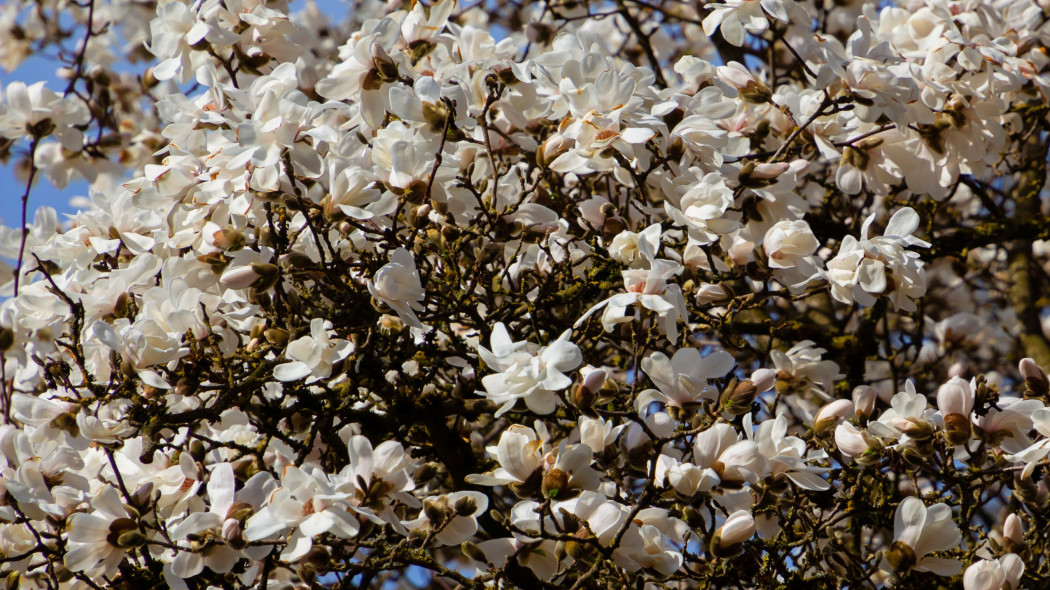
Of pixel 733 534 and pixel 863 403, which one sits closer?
pixel 733 534

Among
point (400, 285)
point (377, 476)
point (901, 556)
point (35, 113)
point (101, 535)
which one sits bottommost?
point (901, 556)

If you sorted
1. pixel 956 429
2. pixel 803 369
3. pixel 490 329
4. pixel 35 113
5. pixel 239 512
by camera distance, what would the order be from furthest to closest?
1. pixel 35 113
2. pixel 803 369
3. pixel 490 329
4. pixel 956 429
5. pixel 239 512

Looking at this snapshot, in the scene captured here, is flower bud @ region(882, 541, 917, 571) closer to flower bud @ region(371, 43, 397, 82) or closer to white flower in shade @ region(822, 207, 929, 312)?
white flower in shade @ region(822, 207, 929, 312)

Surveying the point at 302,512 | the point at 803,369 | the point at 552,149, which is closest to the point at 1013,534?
the point at 803,369

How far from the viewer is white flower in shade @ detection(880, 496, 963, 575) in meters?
1.34

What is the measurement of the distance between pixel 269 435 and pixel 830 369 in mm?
1140

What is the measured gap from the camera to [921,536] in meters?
1.35

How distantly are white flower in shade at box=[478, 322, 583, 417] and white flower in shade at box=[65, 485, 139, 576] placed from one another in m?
0.60

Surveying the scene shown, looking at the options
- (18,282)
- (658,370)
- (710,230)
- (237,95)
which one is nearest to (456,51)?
(237,95)

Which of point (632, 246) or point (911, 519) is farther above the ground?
point (632, 246)

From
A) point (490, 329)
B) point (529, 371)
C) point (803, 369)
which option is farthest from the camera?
point (803, 369)

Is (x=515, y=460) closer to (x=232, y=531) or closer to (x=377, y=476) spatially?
(x=377, y=476)

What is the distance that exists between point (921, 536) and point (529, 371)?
0.69m

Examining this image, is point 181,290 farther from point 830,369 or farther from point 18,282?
point 830,369
